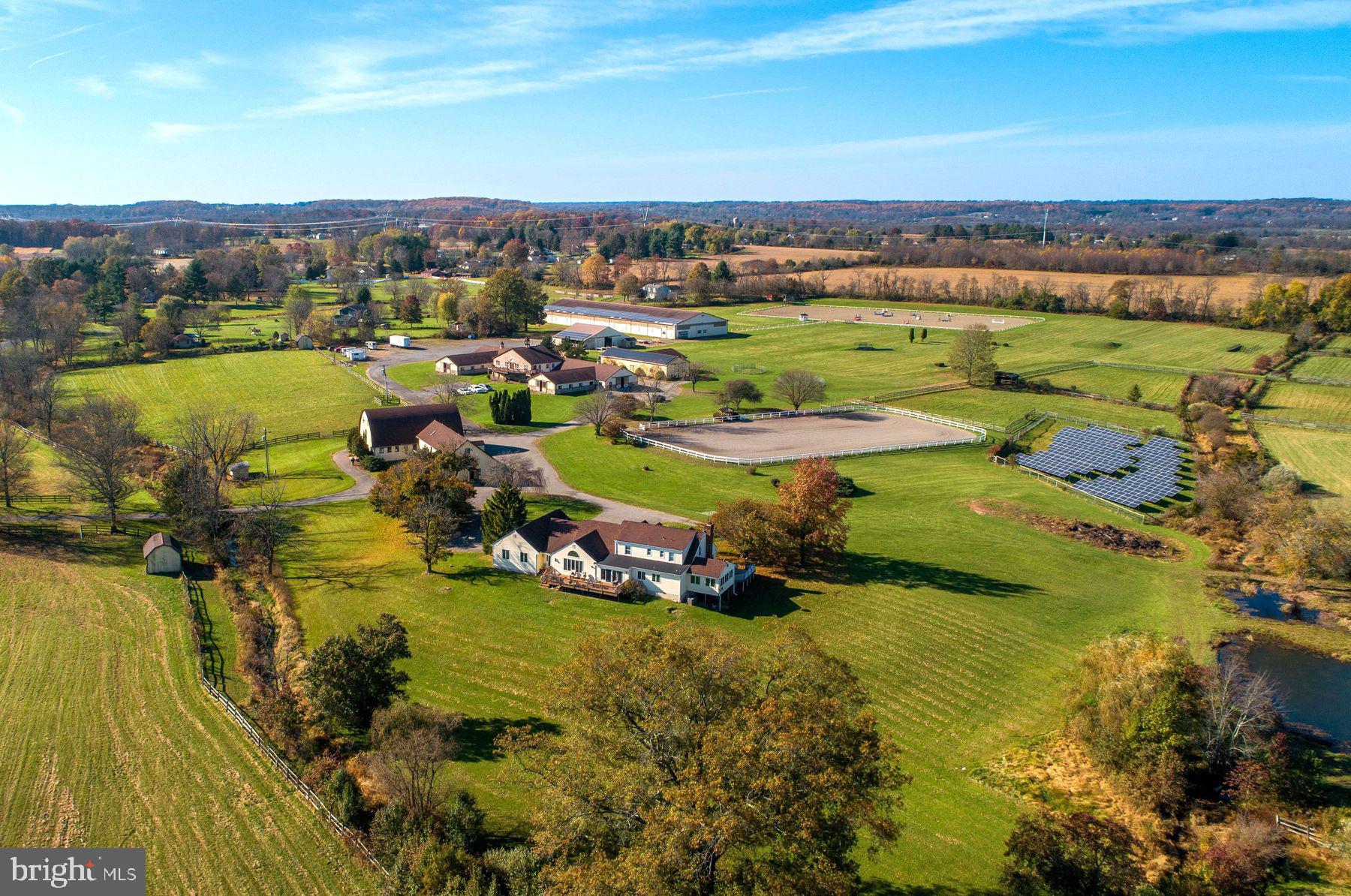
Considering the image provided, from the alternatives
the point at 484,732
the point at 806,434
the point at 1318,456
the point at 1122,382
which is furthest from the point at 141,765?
the point at 1122,382

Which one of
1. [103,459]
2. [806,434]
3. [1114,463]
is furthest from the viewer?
[806,434]

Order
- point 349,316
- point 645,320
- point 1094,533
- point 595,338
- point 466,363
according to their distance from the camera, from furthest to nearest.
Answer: point 349,316 < point 645,320 < point 595,338 < point 466,363 < point 1094,533

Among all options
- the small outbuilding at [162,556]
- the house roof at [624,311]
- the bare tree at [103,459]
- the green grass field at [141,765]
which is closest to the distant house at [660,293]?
the house roof at [624,311]

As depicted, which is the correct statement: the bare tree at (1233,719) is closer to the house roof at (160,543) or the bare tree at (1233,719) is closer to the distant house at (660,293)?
the house roof at (160,543)

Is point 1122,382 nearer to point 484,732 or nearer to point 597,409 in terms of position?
point 597,409

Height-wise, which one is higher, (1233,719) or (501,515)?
(501,515)

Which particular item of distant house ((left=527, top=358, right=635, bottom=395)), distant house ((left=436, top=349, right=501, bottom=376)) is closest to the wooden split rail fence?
distant house ((left=527, top=358, right=635, bottom=395))
